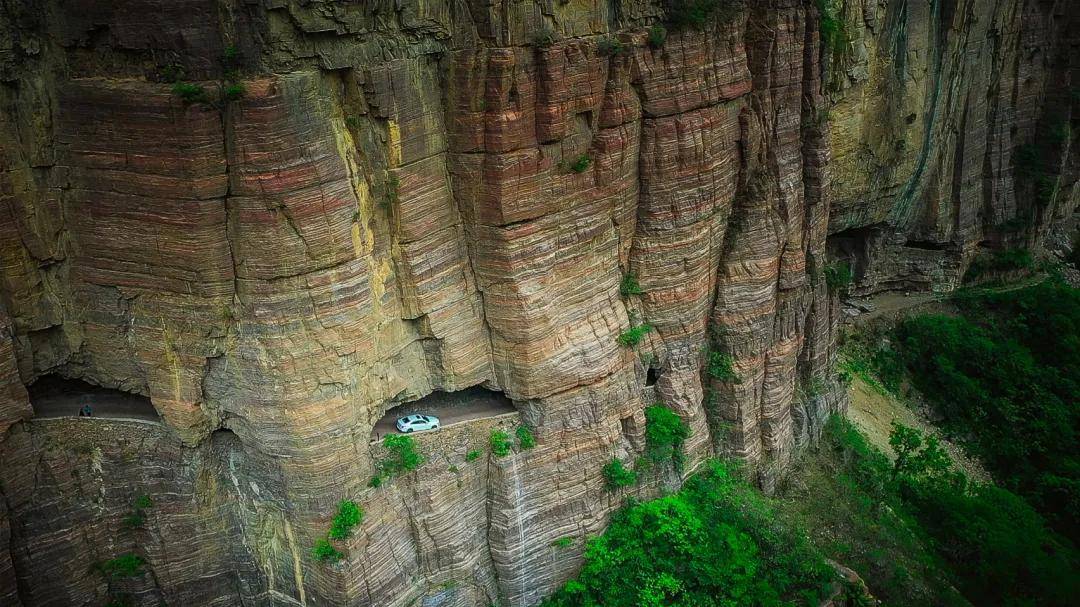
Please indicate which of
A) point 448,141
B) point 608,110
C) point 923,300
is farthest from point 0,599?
point 923,300

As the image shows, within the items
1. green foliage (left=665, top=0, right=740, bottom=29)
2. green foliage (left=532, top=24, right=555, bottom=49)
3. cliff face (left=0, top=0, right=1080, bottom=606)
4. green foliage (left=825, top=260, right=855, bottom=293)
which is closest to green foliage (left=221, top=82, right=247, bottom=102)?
cliff face (left=0, top=0, right=1080, bottom=606)

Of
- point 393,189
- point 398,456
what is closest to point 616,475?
point 398,456

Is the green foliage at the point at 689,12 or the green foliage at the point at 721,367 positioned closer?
the green foliage at the point at 689,12

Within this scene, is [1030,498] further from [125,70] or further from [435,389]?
[125,70]

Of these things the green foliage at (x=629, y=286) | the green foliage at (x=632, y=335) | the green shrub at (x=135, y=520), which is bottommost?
the green shrub at (x=135, y=520)

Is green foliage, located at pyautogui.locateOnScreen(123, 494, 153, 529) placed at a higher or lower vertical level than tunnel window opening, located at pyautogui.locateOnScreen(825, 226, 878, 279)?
higher

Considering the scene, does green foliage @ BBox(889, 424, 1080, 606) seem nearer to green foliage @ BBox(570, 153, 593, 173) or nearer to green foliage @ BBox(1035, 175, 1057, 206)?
green foliage @ BBox(1035, 175, 1057, 206)

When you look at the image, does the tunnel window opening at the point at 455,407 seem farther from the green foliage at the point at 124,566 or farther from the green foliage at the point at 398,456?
the green foliage at the point at 124,566

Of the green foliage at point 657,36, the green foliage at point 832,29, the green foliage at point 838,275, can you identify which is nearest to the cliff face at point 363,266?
the green foliage at point 657,36
